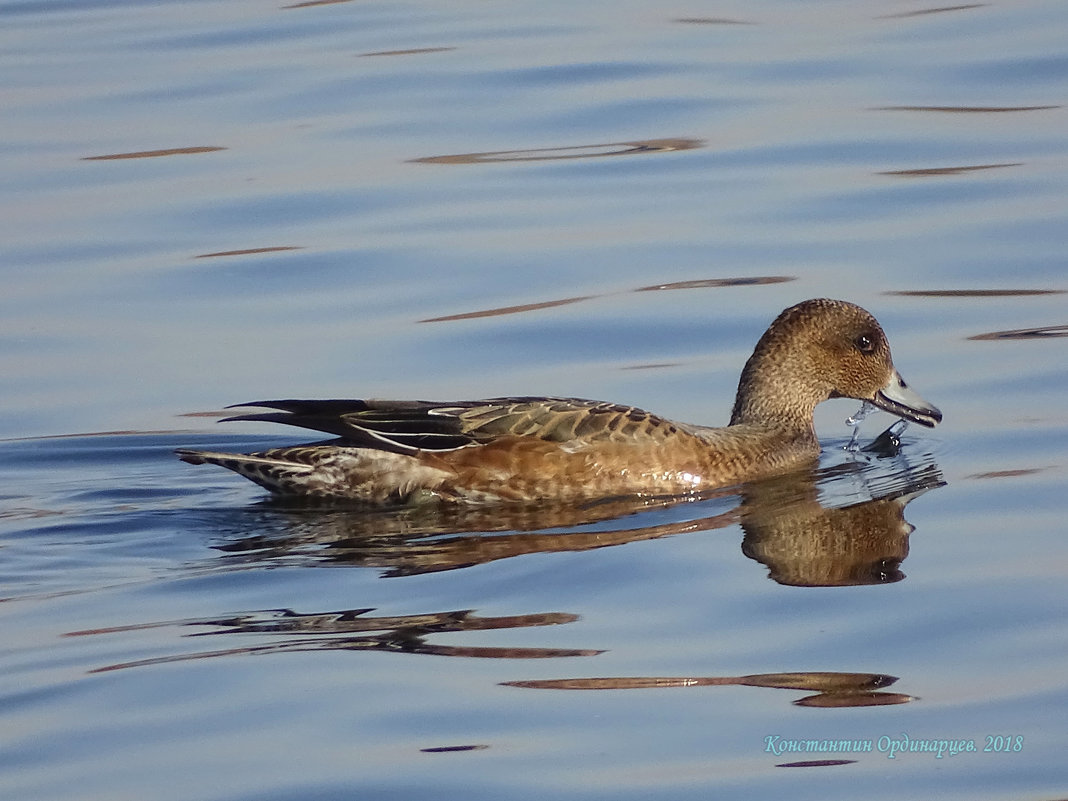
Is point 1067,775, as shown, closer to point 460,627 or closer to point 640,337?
point 460,627

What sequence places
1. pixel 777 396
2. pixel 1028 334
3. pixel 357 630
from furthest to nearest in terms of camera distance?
pixel 1028 334 < pixel 777 396 < pixel 357 630

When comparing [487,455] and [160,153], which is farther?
[160,153]

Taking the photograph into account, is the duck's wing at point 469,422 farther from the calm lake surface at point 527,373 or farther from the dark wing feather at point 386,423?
the calm lake surface at point 527,373

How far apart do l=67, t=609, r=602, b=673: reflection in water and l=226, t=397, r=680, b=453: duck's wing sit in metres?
1.80

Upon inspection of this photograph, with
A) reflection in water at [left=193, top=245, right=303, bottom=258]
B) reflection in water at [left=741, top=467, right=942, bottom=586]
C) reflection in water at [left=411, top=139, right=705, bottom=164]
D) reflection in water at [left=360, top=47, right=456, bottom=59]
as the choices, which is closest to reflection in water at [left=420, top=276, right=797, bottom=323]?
reflection in water at [left=193, top=245, right=303, bottom=258]

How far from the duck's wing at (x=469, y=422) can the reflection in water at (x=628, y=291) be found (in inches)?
93.5

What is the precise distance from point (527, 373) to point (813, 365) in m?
1.53

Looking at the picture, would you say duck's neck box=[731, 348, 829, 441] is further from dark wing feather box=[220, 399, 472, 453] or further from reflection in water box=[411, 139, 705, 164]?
reflection in water box=[411, 139, 705, 164]

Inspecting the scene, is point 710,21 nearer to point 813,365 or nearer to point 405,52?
point 405,52

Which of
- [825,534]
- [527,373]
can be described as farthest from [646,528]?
[527,373]

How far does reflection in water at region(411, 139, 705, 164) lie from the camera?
43.9ft

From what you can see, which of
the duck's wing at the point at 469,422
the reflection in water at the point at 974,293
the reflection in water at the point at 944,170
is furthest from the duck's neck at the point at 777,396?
the reflection in water at the point at 944,170

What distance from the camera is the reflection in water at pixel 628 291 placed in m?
10.3

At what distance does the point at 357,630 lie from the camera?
589 cm
